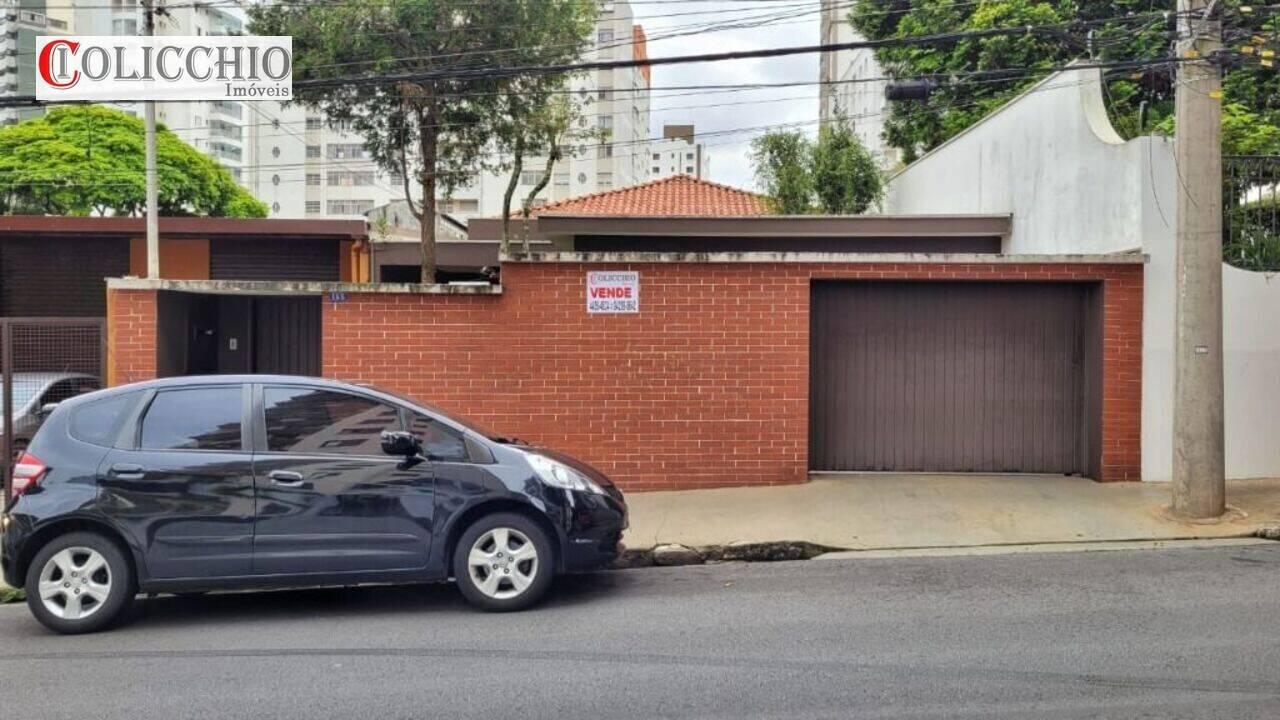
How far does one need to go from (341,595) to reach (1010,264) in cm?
730

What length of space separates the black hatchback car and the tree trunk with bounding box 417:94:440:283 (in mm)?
8149

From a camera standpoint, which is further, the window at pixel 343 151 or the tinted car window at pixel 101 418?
the window at pixel 343 151

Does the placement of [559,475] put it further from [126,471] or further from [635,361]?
[635,361]

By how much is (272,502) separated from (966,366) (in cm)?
738

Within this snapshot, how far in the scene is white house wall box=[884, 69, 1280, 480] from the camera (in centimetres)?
1031

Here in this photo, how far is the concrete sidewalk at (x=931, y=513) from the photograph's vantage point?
8570mm

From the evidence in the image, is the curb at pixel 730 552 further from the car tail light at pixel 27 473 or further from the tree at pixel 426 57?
the tree at pixel 426 57

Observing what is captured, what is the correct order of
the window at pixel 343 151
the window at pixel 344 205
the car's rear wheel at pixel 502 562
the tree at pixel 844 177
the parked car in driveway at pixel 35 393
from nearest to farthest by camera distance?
the car's rear wheel at pixel 502 562, the parked car in driveway at pixel 35 393, the tree at pixel 844 177, the window at pixel 343 151, the window at pixel 344 205

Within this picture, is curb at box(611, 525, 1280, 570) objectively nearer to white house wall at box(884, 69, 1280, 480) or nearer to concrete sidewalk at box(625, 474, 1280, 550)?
concrete sidewalk at box(625, 474, 1280, 550)

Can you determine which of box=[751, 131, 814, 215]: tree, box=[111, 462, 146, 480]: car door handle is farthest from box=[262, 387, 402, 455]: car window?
box=[751, 131, 814, 215]: tree

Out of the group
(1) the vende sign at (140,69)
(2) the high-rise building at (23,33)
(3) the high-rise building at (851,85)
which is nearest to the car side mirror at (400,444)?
(1) the vende sign at (140,69)

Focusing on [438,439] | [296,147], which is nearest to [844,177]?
[438,439]

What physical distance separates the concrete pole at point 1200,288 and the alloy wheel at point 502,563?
5909 millimetres

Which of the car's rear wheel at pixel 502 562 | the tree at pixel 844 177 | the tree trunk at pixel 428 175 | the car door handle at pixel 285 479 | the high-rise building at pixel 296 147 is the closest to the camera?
the car door handle at pixel 285 479
